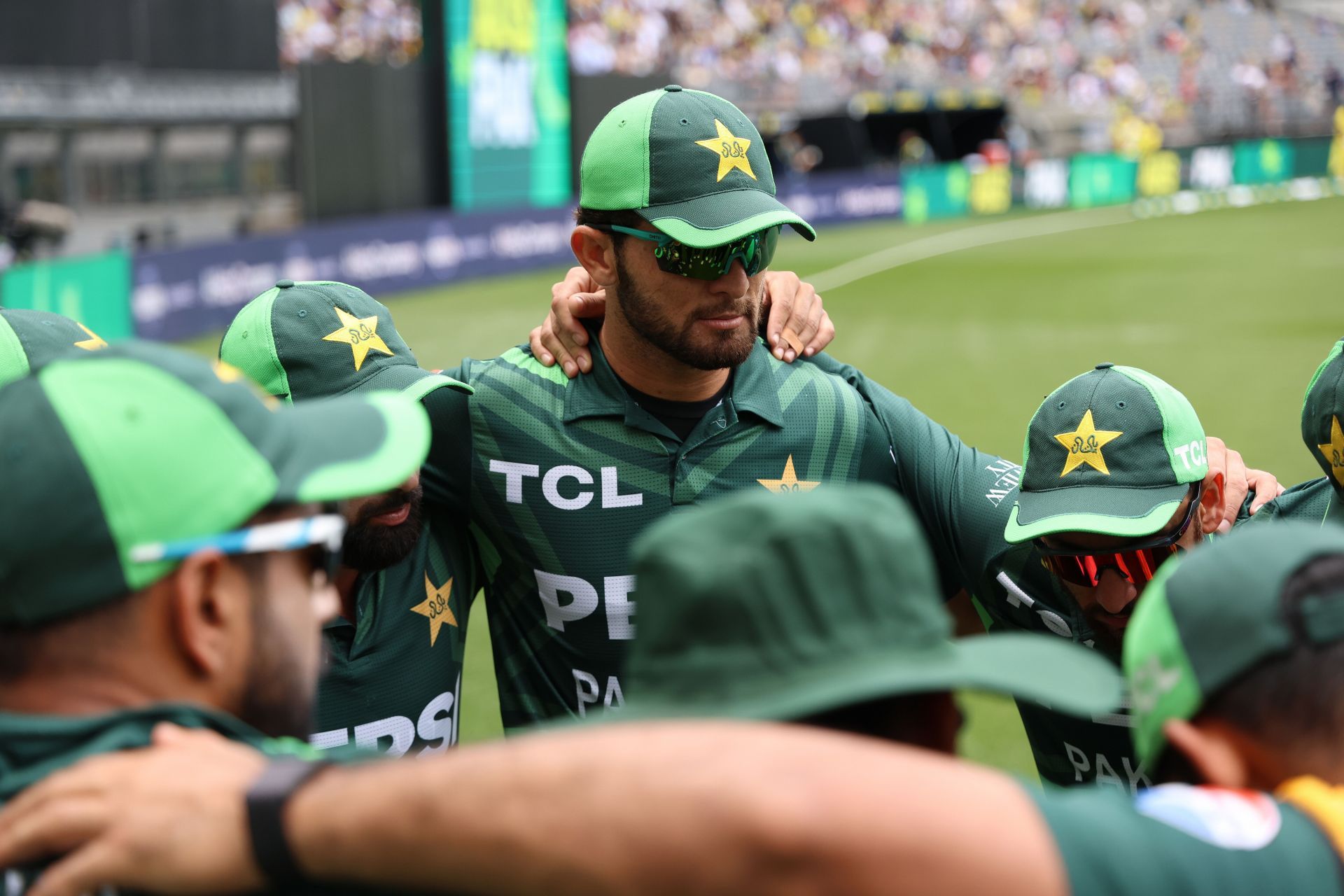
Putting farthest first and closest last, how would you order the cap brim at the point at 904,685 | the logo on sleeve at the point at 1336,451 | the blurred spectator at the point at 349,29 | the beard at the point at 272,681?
the blurred spectator at the point at 349,29, the logo on sleeve at the point at 1336,451, the beard at the point at 272,681, the cap brim at the point at 904,685

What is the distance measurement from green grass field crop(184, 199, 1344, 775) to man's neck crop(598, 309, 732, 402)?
2.60 m

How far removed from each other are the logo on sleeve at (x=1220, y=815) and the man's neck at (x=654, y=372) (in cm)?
225

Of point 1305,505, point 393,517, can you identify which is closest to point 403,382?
point 393,517

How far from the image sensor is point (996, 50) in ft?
144

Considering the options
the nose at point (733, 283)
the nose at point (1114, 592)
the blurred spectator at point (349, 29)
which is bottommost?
the nose at point (1114, 592)

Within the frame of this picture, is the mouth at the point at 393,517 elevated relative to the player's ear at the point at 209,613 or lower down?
lower down

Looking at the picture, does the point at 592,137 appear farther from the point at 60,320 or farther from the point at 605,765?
the point at 605,765

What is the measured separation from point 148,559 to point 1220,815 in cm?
133

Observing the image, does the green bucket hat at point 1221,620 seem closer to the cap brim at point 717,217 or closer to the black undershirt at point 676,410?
the cap brim at point 717,217

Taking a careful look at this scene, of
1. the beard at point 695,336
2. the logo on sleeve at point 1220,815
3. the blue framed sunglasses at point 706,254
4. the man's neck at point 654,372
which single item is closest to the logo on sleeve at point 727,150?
the blue framed sunglasses at point 706,254

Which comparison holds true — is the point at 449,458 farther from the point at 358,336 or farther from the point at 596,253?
the point at 596,253

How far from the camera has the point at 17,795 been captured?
67.4 inches

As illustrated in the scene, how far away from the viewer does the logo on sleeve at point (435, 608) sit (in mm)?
3596

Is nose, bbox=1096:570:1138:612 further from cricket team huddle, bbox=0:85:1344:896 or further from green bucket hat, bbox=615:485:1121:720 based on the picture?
green bucket hat, bbox=615:485:1121:720
